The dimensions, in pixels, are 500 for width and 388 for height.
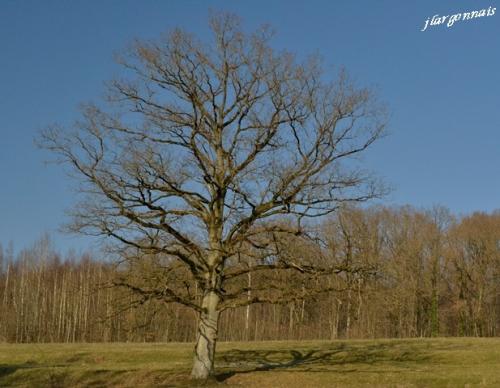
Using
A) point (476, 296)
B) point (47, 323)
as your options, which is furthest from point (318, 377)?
point (47, 323)

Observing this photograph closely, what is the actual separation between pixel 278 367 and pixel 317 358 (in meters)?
5.55

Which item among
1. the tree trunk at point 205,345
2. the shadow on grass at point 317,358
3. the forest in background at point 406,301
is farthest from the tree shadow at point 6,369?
the forest in background at point 406,301

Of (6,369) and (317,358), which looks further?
(317,358)

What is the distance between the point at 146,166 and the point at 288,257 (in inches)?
233


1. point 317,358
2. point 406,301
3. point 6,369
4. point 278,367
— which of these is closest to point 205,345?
point 278,367

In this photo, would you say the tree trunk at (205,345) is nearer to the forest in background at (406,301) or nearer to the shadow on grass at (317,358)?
the shadow on grass at (317,358)

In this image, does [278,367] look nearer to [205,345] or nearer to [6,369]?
[205,345]

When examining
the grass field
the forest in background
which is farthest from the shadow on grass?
the forest in background

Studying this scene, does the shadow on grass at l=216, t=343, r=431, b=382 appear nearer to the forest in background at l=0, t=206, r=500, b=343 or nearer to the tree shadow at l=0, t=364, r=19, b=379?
the tree shadow at l=0, t=364, r=19, b=379

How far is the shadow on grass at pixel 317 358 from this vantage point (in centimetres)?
2505

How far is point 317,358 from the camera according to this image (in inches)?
1188

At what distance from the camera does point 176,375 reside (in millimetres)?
22188

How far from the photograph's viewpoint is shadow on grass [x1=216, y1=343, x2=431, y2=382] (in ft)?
82.2

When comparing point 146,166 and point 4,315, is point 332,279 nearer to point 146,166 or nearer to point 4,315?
point 146,166
